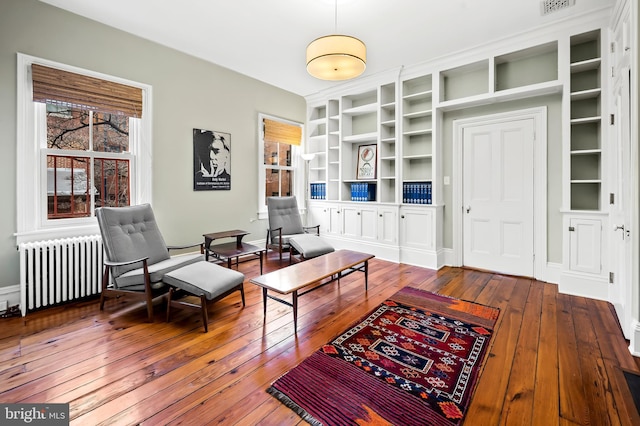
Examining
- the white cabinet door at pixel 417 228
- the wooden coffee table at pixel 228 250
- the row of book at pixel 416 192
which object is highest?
the row of book at pixel 416 192

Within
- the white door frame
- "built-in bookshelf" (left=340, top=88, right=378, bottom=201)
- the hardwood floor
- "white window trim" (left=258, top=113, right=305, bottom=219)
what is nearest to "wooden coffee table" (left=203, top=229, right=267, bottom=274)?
the hardwood floor

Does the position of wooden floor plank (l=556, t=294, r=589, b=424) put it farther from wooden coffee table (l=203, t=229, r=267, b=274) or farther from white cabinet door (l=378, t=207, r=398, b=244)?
wooden coffee table (l=203, t=229, r=267, b=274)

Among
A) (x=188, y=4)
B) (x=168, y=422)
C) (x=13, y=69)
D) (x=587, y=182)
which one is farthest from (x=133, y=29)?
(x=587, y=182)

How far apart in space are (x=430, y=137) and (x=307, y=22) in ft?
8.31

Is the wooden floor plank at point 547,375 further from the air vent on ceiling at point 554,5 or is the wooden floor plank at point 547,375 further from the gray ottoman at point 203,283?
the air vent on ceiling at point 554,5

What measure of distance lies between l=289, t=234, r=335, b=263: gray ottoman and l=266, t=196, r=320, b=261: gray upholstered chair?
1.01 ft

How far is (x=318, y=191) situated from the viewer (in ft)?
19.5

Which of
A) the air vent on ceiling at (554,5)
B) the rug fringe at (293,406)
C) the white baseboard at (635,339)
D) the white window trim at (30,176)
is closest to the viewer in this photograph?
the rug fringe at (293,406)

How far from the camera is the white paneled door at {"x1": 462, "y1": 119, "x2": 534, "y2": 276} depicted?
393 cm

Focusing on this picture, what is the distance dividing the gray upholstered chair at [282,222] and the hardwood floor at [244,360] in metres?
1.27

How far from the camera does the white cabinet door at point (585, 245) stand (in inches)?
127

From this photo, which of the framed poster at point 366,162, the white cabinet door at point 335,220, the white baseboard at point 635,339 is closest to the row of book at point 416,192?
the framed poster at point 366,162

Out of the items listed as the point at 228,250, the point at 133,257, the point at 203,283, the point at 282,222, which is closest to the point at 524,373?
the point at 203,283

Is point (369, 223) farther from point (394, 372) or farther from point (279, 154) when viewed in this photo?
point (394, 372)
